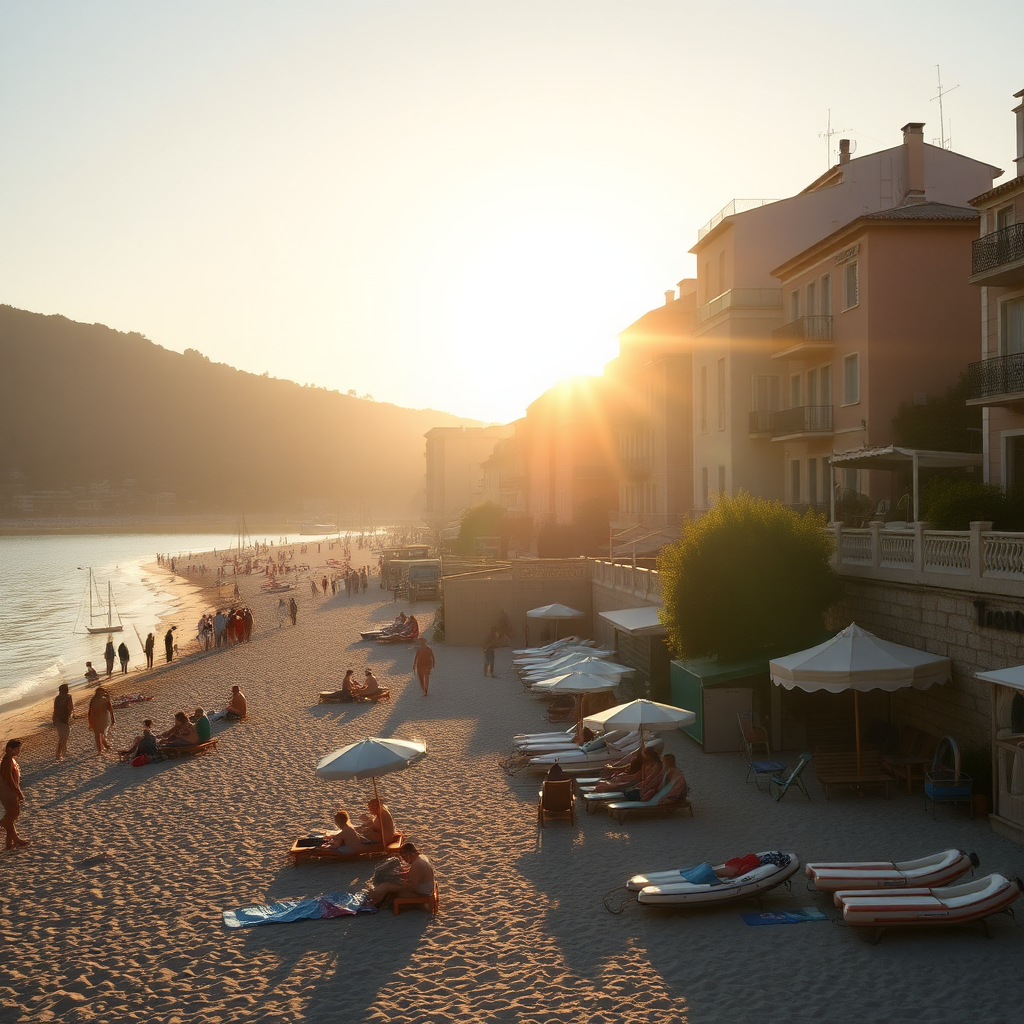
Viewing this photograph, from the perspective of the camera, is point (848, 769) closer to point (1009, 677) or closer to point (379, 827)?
point (1009, 677)

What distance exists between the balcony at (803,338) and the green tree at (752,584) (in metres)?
9.43

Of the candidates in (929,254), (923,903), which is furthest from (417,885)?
(929,254)

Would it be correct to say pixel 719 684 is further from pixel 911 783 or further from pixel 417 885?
pixel 417 885

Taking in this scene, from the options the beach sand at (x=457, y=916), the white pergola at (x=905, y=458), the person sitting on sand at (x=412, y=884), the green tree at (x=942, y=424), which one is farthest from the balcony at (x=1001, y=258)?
the person sitting on sand at (x=412, y=884)

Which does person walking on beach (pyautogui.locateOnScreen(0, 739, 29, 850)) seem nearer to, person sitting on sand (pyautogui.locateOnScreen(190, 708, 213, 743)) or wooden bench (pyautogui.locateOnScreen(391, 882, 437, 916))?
person sitting on sand (pyautogui.locateOnScreen(190, 708, 213, 743))

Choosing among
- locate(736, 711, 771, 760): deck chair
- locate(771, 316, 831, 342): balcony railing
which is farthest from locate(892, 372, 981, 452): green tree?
locate(736, 711, 771, 760): deck chair

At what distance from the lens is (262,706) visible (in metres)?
25.2

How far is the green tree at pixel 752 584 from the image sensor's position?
709 inches

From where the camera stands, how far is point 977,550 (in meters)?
13.9

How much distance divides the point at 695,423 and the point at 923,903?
26101mm

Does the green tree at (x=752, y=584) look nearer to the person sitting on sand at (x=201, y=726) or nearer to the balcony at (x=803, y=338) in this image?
the balcony at (x=803, y=338)

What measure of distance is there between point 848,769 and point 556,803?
178 inches

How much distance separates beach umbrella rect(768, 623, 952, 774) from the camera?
1404cm

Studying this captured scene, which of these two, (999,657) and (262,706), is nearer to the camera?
(999,657)
